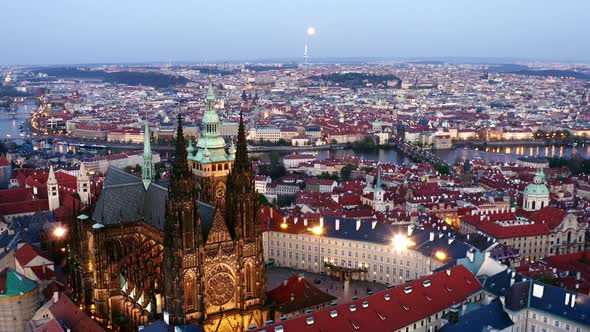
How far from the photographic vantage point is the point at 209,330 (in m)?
34.9

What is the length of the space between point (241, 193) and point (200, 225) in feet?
11.0

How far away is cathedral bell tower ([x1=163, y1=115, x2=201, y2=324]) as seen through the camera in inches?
1312

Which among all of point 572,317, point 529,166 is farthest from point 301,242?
point 529,166

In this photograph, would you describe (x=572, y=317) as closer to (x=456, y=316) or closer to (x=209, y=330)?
(x=456, y=316)

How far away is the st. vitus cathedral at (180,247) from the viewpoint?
1329 inches

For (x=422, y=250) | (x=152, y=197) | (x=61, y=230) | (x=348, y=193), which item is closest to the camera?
(x=152, y=197)

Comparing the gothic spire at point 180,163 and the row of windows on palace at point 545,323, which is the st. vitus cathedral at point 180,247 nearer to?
the gothic spire at point 180,163

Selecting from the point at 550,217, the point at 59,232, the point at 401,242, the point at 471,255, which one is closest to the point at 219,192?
the point at 401,242

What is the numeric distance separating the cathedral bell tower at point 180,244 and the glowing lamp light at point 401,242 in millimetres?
19913

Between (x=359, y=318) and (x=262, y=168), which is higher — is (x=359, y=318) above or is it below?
above

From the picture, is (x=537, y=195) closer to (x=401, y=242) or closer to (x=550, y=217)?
(x=550, y=217)

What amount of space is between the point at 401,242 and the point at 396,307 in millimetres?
15210

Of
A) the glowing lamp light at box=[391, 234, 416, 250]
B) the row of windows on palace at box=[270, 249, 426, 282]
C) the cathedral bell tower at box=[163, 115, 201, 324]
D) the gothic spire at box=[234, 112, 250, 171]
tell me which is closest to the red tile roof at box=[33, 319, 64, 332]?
the cathedral bell tower at box=[163, 115, 201, 324]

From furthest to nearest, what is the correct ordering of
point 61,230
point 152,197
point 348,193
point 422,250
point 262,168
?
point 262,168
point 348,193
point 61,230
point 422,250
point 152,197
